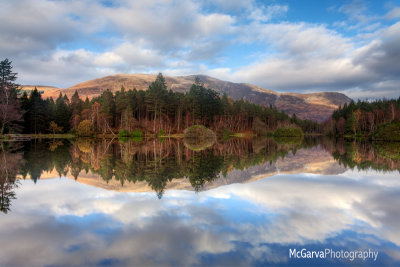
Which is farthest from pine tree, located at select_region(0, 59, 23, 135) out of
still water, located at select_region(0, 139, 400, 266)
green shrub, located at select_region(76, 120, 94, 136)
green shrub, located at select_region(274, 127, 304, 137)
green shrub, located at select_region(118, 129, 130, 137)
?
green shrub, located at select_region(274, 127, 304, 137)

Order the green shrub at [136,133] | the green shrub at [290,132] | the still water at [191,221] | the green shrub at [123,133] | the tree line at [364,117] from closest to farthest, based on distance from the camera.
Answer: the still water at [191,221]
the green shrub at [123,133]
the green shrub at [136,133]
the green shrub at [290,132]
the tree line at [364,117]

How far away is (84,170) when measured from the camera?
12.2 meters

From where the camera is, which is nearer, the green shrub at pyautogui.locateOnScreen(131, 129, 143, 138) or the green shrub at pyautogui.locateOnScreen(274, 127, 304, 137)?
the green shrub at pyautogui.locateOnScreen(131, 129, 143, 138)

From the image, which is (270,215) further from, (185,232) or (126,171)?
(126,171)

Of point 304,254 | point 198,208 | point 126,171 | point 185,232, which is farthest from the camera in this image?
point 126,171

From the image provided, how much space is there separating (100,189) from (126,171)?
126 inches

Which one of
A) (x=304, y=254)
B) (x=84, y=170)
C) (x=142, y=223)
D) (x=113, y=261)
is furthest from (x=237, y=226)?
(x=84, y=170)

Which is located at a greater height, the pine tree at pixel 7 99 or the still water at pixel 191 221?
the pine tree at pixel 7 99

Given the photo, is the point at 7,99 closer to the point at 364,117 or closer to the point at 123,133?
the point at 123,133

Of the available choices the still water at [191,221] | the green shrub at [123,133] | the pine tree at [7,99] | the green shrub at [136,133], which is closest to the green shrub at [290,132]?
the green shrub at [136,133]

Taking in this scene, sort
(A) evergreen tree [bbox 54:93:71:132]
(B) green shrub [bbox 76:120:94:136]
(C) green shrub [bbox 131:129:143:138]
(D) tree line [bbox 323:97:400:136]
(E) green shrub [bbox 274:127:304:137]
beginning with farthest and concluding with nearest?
(D) tree line [bbox 323:97:400:136]
(E) green shrub [bbox 274:127:304:137]
(A) evergreen tree [bbox 54:93:71:132]
(C) green shrub [bbox 131:129:143:138]
(B) green shrub [bbox 76:120:94:136]

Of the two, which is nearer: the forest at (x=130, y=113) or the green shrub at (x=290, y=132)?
the forest at (x=130, y=113)

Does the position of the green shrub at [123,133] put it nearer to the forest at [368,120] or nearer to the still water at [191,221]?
the still water at [191,221]

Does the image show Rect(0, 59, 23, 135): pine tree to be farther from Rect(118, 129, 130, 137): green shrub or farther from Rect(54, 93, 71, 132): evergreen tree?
Rect(54, 93, 71, 132): evergreen tree
